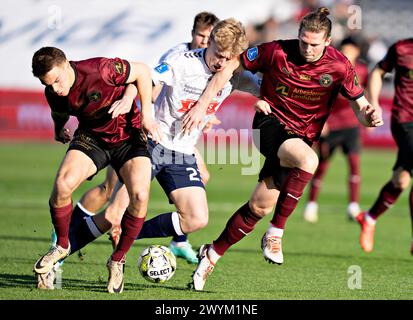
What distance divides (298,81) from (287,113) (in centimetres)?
32

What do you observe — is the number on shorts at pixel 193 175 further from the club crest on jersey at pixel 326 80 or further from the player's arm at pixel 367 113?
the player's arm at pixel 367 113

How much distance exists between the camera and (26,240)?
1062 centimetres

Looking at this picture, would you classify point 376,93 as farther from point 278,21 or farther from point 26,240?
point 278,21

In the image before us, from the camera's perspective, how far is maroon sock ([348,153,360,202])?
46.3 ft

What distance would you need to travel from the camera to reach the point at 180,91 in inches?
308

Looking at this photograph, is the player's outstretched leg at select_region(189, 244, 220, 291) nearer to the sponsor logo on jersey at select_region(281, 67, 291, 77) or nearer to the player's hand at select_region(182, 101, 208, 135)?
the player's hand at select_region(182, 101, 208, 135)

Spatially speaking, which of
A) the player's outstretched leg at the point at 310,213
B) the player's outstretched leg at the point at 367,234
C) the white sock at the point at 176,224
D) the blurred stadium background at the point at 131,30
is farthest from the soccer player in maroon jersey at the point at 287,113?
the blurred stadium background at the point at 131,30

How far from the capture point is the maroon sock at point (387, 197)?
10.3m

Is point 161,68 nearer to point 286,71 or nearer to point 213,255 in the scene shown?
point 286,71

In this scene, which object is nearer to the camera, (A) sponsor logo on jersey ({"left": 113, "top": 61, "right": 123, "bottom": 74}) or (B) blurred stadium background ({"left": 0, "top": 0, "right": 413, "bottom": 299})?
(A) sponsor logo on jersey ({"left": 113, "top": 61, "right": 123, "bottom": 74})

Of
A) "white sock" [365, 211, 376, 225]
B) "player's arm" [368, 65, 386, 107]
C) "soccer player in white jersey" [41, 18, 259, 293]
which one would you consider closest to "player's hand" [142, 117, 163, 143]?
"soccer player in white jersey" [41, 18, 259, 293]

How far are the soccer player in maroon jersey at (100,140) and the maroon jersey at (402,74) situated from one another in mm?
3711

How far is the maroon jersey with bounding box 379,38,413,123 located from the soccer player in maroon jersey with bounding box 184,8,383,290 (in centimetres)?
217

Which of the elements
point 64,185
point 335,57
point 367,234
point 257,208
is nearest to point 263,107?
point 335,57
